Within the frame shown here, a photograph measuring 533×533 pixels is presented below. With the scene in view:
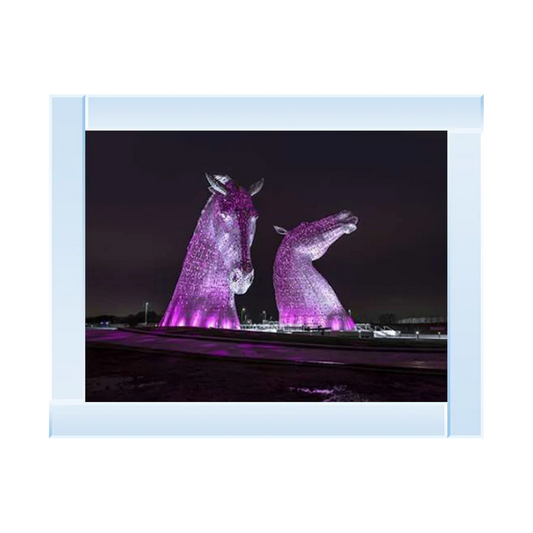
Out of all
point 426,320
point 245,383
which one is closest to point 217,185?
point 245,383

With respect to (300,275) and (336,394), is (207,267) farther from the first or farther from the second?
(336,394)

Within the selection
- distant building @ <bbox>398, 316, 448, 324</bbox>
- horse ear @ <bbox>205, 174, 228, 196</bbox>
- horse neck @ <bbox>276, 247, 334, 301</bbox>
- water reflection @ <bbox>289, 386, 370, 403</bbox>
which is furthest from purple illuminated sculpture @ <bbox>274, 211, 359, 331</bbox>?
water reflection @ <bbox>289, 386, 370, 403</bbox>

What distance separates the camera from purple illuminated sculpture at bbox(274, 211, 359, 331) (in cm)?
1516

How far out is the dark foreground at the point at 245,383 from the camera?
6254 mm

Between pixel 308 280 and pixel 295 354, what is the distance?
21.5 ft

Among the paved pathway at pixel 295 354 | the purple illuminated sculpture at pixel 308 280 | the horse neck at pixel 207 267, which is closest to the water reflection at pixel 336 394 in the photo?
the paved pathway at pixel 295 354

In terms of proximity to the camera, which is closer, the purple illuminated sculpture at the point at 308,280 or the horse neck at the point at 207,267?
the horse neck at the point at 207,267

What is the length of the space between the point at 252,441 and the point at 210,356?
9.29 feet

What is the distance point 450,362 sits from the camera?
18.7ft

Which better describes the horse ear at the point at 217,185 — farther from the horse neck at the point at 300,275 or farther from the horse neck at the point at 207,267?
the horse neck at the point at 300,275

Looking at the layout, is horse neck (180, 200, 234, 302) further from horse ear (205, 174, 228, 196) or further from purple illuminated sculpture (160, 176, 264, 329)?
horse ear (205, 174, 228, 196)

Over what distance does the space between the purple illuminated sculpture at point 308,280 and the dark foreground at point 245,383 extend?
721cm

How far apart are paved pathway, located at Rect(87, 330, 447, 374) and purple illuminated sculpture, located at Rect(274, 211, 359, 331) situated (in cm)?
494

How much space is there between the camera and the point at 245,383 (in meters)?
6.79
